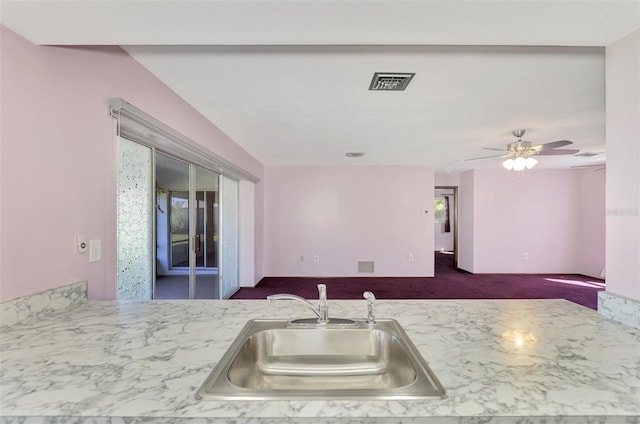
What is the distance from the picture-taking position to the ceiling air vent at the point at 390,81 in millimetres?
2059

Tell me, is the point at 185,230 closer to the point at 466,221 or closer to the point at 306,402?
the point at 306,402

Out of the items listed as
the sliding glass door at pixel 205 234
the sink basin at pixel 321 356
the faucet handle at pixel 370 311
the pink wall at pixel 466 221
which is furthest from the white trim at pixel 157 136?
the pink wall at pixel 466 221

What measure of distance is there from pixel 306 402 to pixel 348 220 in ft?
17.7

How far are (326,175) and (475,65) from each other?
417cm

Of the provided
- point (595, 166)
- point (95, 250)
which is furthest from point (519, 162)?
point (95, 250)

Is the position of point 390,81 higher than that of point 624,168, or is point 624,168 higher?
point 390,81

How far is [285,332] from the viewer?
3.81 feet

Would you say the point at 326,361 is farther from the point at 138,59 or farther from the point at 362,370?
the point at 138,59

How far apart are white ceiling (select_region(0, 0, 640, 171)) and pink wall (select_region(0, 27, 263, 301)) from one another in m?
0.17

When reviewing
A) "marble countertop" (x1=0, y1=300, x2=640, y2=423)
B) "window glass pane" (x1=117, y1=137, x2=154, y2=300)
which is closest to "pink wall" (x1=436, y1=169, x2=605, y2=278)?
"marble countertop" (x1=0, y1=300, x2=640, y2=423)

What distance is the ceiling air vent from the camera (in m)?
2.06

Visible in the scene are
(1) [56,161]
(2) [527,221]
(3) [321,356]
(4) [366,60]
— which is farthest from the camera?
(2) [527,221]

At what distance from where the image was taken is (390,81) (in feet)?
7.04

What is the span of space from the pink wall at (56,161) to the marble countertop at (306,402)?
27 centimetres
